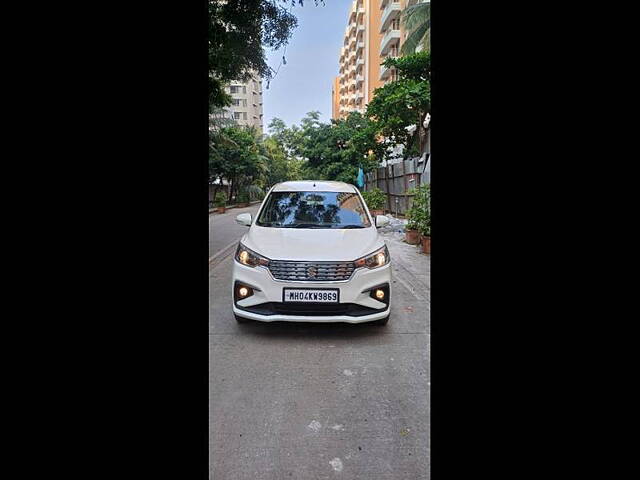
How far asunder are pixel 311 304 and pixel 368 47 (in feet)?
159

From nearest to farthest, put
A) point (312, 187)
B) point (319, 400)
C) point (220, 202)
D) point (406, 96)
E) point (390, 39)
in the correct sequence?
point (319, 400)
point (312, 187)
point (406, 96)
point (220, 202)
point (390, 39)

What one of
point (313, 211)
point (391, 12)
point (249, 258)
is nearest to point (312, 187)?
point (313, 211)

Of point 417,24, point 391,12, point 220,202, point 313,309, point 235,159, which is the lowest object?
point 313,309

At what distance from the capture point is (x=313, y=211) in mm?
5176

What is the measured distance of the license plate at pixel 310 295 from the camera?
4.13m

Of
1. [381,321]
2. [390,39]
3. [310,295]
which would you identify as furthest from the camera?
[390,39]

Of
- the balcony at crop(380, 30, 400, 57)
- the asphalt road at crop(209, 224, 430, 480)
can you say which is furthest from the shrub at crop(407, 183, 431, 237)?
the balcony at crop(380, 30, 400, 57)

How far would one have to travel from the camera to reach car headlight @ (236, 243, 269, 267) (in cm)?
426

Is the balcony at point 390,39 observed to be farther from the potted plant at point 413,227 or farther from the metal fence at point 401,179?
the potted plant at point 413,227

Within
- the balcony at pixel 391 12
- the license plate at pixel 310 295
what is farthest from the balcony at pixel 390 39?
the license plate at pixel 310 295

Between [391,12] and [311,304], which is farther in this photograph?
[391,12]

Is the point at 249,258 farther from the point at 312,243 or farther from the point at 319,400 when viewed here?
the point at 319,400
